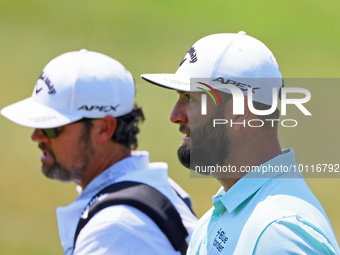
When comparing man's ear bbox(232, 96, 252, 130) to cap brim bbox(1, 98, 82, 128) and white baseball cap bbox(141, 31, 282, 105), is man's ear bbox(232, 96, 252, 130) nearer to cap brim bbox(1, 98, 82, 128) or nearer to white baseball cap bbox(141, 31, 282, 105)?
white baseball cap bbox(141, 31, 282, 105)

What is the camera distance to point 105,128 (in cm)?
265

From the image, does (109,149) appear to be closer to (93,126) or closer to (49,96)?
(93,126)

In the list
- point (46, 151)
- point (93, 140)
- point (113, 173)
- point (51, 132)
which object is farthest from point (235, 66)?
point (46, 151)

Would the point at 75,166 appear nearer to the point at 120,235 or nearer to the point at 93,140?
the point at 93,140

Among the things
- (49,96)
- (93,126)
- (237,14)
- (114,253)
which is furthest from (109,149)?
(237,14)

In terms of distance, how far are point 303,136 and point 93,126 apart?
501 centimetres

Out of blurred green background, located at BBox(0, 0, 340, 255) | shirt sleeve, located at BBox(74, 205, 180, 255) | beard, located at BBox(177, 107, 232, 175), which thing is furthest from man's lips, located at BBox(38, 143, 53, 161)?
blurred green background, located at BBox(0, 0, 340, 255)

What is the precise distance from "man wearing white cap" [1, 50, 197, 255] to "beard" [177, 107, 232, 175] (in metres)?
0.44

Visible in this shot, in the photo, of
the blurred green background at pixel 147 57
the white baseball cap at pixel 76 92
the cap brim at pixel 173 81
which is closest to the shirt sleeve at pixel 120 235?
the cap brim at pixel 173 81

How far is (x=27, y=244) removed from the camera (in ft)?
21.6

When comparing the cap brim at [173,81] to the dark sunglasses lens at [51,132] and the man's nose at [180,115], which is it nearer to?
the man's nose at [180,115]

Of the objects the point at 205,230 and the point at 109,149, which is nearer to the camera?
the point at 205,230

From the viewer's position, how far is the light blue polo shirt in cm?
123

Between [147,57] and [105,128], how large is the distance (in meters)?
8.82
